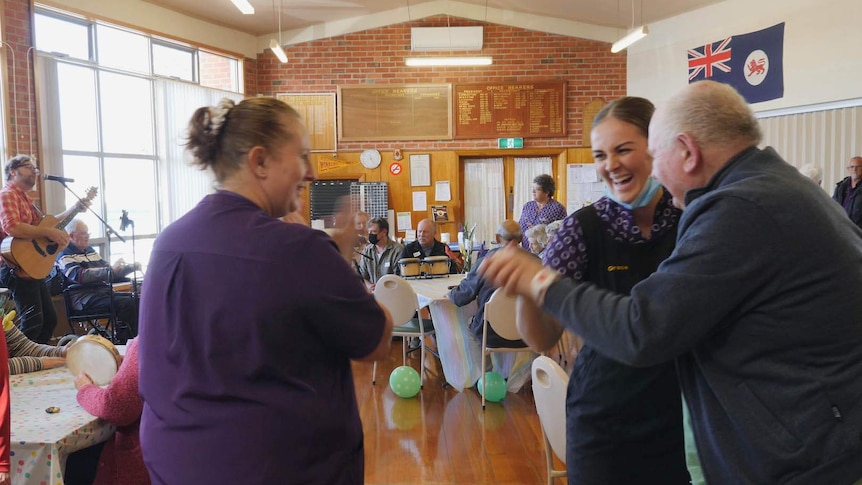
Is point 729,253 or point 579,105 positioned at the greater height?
point 579,105

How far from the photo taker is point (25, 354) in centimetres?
269

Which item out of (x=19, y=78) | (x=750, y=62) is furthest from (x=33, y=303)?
(x=750, y=62)

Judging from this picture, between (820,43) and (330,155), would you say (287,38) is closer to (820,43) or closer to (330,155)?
(330,155)

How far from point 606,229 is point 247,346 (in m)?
0.86

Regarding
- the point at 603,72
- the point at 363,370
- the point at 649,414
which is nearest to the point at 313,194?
the point at 363,370

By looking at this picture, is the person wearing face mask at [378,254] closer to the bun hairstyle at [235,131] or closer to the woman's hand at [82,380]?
the woman's hand at [82,380]

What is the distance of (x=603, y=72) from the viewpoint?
8883mm

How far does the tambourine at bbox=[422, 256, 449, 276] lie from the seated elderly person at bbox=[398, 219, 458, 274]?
25 centimetres

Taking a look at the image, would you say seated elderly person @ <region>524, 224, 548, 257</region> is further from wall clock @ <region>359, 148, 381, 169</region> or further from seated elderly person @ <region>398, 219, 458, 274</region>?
wall clock @ <region>359, 148, 381, 169</region>

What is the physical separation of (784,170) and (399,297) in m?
3.74

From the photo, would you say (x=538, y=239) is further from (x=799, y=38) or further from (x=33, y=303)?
(x=33, y=303)

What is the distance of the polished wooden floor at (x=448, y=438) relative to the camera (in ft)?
10.5

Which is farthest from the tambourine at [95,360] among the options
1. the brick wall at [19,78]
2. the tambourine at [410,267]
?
the brick wall at [19,78]

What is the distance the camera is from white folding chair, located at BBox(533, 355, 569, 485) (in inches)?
69.8
